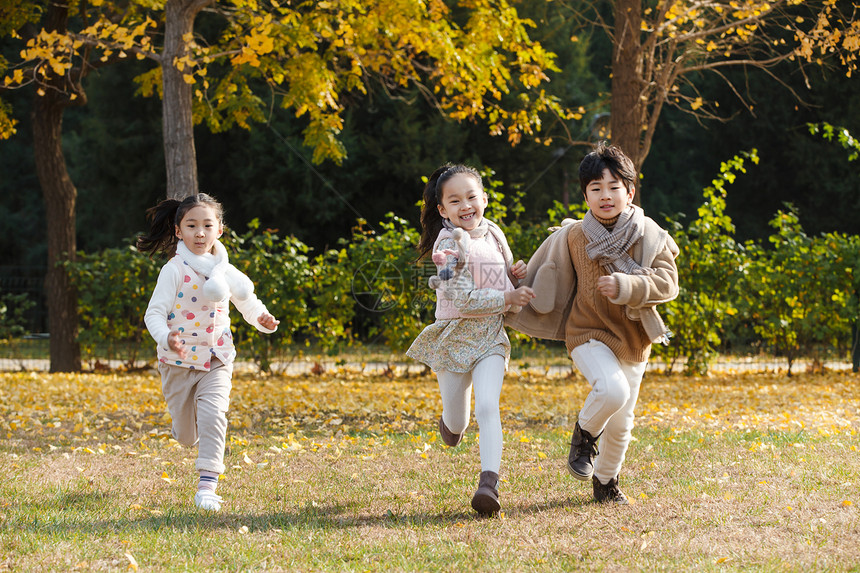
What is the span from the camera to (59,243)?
39.1 feet

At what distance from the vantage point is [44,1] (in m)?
11.9

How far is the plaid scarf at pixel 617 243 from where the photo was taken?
4090 mm

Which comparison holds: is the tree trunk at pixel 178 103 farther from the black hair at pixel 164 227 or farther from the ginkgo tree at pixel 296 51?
the black hair at pixel 164 227

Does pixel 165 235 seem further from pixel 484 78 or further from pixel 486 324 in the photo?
pixel 484 78

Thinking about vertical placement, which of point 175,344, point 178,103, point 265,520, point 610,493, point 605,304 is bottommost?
point 265,520

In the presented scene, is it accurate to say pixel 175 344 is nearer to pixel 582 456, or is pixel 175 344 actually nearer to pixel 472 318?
pixel 472 318

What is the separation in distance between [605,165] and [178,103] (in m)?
6.61

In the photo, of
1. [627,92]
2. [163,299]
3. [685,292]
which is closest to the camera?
[163,299]

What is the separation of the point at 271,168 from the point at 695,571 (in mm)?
18237

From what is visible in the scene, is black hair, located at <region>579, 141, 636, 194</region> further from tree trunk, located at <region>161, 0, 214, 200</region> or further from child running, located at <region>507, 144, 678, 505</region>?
tree trunk, located at <region>161, 0, 214, 200</region>

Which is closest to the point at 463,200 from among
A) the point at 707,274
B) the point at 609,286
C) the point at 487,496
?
the point at 609,286

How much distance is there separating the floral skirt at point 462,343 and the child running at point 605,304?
0.19 metres

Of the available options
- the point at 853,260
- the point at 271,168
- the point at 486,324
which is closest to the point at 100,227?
the point at 271,168

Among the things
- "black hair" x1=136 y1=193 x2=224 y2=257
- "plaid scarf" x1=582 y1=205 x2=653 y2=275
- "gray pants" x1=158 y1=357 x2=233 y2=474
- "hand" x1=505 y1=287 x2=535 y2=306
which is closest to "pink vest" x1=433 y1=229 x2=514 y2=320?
"hand" x1=505 y1=287 x2=535 y2=306
